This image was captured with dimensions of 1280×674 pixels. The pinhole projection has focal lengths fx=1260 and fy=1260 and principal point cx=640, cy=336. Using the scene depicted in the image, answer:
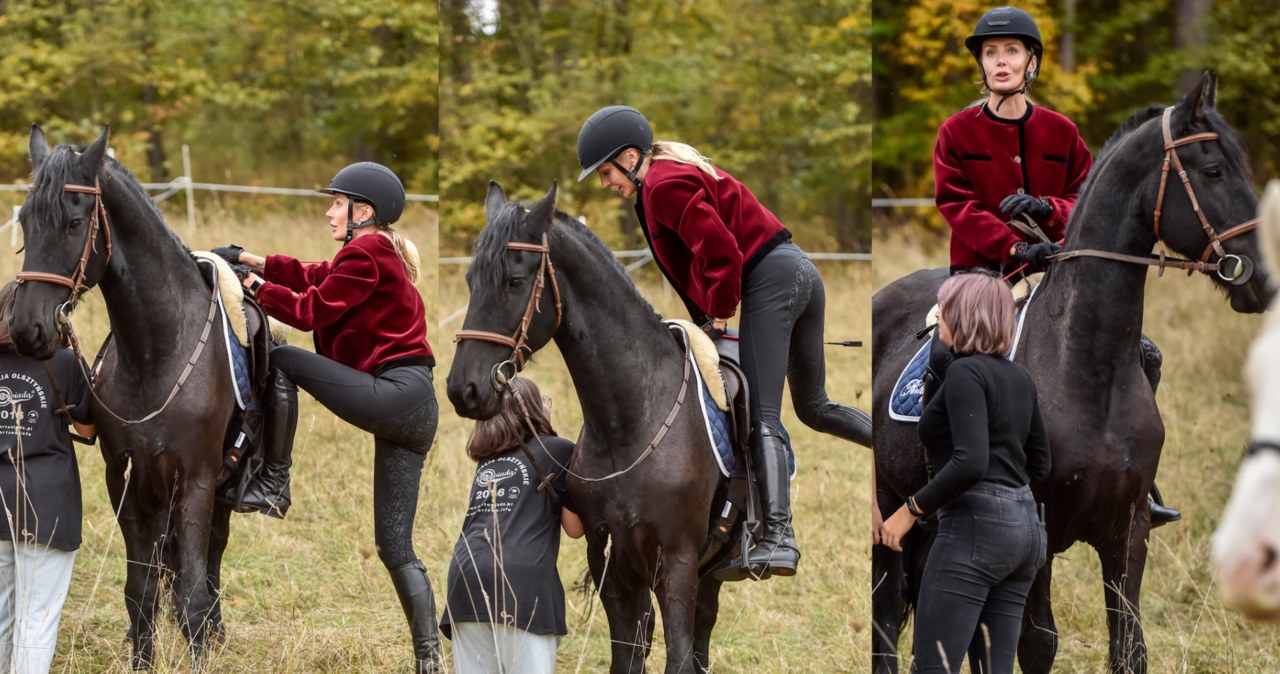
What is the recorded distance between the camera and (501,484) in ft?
15.1

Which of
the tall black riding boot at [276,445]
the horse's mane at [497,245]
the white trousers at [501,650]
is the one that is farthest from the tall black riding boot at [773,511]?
the tall black riding boot at [276,445]

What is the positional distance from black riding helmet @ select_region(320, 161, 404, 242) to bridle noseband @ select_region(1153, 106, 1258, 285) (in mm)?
3067

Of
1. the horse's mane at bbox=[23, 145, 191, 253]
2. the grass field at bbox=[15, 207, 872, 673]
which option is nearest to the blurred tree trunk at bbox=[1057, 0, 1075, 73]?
the grass field at bbox=[15, 207, 872, 673]

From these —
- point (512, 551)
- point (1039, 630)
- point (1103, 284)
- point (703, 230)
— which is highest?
point (703, 230)

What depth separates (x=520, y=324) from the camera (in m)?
4.19

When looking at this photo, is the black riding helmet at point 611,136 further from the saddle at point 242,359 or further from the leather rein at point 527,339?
the saddle at point 242,359

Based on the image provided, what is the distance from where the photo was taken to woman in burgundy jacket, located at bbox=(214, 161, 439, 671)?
5.27 meters

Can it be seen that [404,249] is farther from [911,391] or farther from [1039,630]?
[1039,630]

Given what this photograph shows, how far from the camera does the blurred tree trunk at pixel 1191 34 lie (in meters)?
13.2

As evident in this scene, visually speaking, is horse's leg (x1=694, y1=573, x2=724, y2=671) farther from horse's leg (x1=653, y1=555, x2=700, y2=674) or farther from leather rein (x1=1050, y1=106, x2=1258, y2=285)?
leather rein (x1=1050, y1=106, x2=1258, y2=285)

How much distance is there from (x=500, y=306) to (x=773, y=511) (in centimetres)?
→ 128

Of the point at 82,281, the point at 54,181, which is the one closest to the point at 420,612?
the point at 82,281

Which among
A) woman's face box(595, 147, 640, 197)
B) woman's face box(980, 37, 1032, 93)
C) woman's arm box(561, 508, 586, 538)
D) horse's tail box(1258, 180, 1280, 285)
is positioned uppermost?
woman's face box(980, 37, 1032, 93)

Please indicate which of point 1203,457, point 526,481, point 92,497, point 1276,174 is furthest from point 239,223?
point 1276,174
